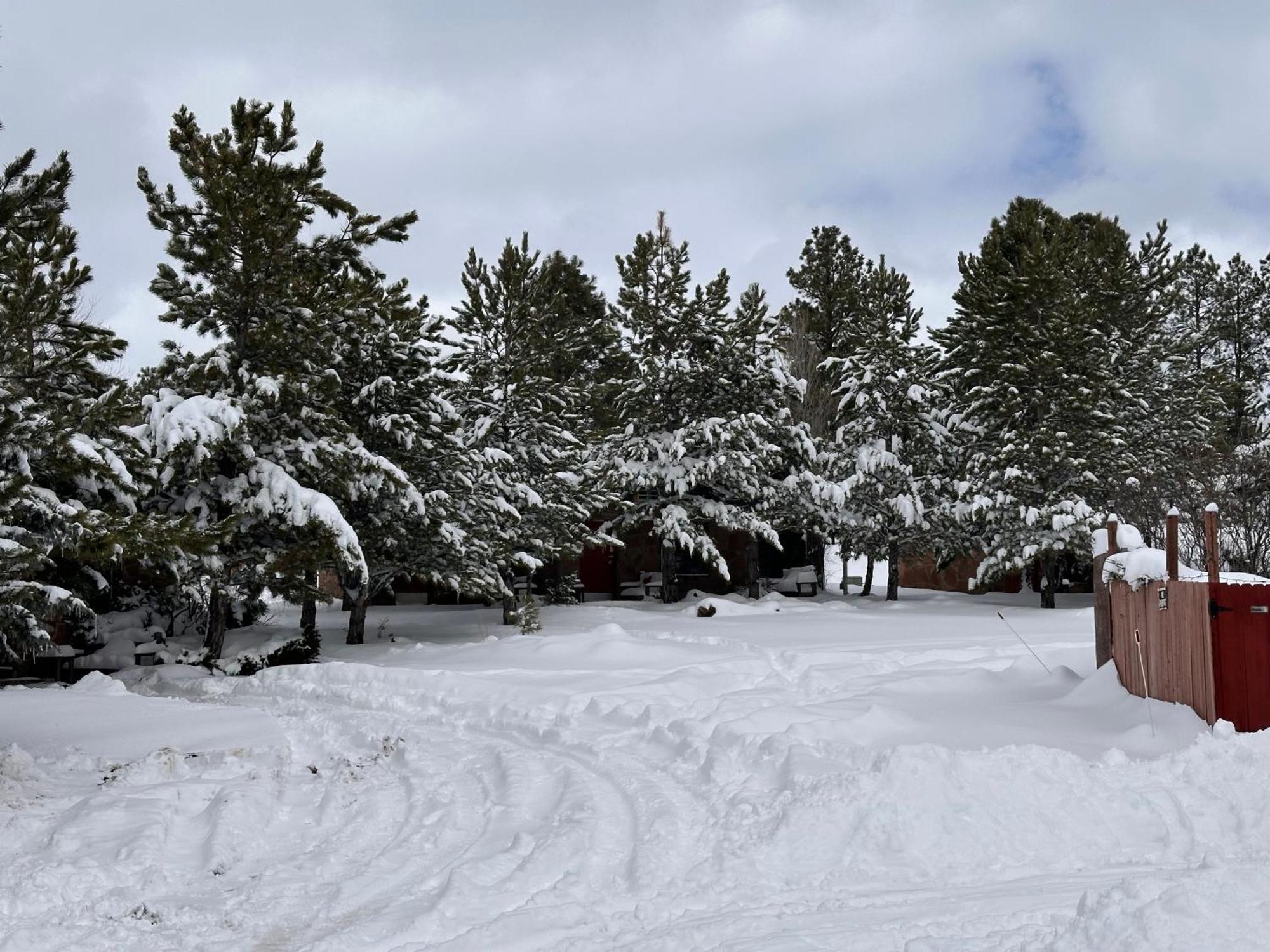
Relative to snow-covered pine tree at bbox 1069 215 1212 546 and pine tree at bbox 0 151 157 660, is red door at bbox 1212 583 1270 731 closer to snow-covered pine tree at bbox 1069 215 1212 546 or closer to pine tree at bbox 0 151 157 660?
pine tree at bbox 0 151 157 660

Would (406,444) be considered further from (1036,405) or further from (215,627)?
(1036,405)

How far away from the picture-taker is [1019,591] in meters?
31.1

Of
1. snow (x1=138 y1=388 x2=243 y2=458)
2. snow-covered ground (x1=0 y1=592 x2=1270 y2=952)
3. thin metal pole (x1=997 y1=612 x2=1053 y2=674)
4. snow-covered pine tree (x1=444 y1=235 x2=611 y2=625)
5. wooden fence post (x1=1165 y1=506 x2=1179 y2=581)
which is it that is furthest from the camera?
snow-covered pine tree (x1=444 y1=235 x2=611 y2=625)

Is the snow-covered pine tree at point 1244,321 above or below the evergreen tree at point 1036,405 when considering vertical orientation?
above

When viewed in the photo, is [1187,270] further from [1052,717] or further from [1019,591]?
[1052,717]

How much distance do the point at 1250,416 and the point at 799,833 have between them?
31.8 m

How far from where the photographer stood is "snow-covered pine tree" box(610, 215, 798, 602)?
79.6 feet

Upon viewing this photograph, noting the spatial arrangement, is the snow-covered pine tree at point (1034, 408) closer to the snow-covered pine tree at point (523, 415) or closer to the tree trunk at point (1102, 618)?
the snow-covered pine tree at point (523, 415)

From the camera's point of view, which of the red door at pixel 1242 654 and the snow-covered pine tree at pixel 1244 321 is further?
the snow-covered pine tree at pixel 1244 321

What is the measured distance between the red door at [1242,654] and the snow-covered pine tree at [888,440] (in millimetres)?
17674

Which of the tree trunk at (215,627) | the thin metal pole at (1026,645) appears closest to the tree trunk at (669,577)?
the thin metal pole at (1026,645)

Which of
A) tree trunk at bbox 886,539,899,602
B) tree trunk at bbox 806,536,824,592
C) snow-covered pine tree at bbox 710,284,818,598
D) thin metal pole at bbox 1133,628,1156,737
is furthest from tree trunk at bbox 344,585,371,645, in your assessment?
tree trunk at bbox 806,536,824,592

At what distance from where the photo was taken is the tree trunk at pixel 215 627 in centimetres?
1623

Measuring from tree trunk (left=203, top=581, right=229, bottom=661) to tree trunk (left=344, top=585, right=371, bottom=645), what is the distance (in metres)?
2.76
